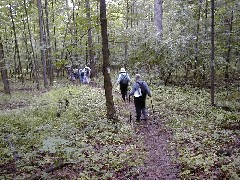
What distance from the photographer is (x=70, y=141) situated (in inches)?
389

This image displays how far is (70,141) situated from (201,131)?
4910mm

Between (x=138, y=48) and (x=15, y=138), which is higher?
(x=138, y=48)

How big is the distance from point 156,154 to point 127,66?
70.0 ft

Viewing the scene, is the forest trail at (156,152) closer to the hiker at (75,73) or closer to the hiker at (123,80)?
the hiker at (123,80)

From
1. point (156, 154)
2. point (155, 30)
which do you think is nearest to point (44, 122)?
point (156, 154)

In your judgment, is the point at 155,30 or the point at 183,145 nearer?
the point at 183,145

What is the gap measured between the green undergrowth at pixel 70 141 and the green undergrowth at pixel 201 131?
158 centimetres

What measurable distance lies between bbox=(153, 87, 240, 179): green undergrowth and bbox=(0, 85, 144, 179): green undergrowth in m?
1.58

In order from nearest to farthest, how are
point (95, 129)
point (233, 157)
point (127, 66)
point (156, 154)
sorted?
point (233, 157)
point (156, 154)
point (95, 129)
point (127, 66)

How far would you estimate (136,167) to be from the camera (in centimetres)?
810

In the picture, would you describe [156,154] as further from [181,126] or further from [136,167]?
[181,126]

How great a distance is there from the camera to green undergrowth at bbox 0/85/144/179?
7871 mm

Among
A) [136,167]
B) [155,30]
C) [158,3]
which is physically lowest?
[136,167]

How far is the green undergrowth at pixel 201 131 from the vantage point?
24.5ft
